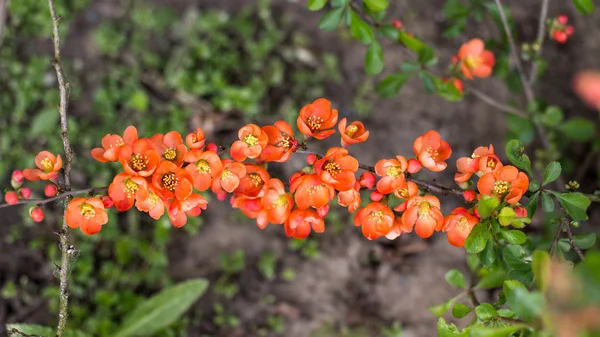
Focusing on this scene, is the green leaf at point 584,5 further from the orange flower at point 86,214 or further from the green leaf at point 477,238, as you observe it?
the orange flower at point 86,214

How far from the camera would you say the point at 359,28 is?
2271 mm

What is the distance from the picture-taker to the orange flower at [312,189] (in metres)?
1.91

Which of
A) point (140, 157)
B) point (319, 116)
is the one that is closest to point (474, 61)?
point (319, 116)

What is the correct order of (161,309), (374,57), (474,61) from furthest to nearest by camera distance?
(161,309), (474,61), (374,57)

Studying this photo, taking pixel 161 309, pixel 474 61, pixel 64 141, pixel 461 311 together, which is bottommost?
pixel 161 309

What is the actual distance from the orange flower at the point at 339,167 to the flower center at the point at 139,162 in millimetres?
628

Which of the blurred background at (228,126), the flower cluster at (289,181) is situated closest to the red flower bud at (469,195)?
the flower cluster at (289,181)

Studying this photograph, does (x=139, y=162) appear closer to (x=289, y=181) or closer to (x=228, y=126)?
(x=289, y=181)

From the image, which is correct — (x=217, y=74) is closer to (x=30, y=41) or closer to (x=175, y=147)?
(x=30, y=41)

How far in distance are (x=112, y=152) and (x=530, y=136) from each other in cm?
239

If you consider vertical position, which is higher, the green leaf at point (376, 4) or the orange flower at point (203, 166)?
the green leaf at point (376, 4)

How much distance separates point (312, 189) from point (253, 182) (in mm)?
297

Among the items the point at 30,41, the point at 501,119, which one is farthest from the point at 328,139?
the point at 30,41

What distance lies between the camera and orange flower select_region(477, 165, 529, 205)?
183 centimetres
